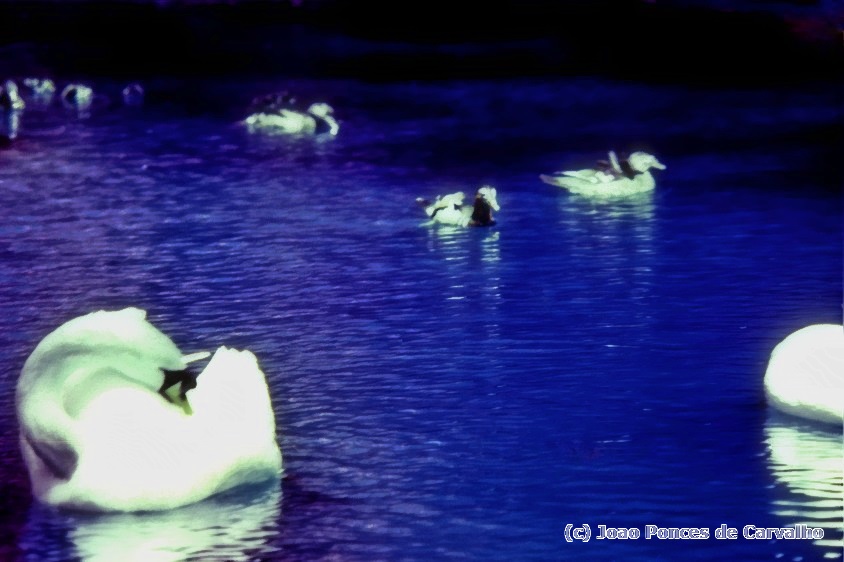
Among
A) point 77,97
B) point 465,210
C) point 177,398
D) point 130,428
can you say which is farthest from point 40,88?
point 130,428

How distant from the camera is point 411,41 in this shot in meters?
74.8

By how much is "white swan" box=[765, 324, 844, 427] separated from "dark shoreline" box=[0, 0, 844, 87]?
1798 inches

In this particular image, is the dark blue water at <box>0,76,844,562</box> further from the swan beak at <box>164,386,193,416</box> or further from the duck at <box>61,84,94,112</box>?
the duck at <box>61,84,94,112</box>

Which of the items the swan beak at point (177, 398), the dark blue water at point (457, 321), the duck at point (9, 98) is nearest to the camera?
the dark blue water at point (457, 321)

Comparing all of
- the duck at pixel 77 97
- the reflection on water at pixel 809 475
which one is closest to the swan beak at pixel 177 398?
the reflection on water at pixel 809 475

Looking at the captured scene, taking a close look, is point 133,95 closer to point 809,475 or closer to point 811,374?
point 811,374

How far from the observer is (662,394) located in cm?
1591

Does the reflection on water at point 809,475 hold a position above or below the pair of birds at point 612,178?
below

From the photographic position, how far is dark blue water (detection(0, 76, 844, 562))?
1255 centimetres

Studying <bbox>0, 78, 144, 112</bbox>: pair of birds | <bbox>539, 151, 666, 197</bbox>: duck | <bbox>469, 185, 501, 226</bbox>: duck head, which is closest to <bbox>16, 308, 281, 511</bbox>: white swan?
<bbox>469, 185, 501, 226</bbox>: duck head

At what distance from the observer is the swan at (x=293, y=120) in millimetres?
45781

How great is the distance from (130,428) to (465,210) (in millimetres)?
15344

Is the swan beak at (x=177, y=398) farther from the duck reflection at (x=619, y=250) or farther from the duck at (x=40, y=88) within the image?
the duck at (x=40, y=88)

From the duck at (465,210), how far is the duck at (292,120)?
1750 cm
